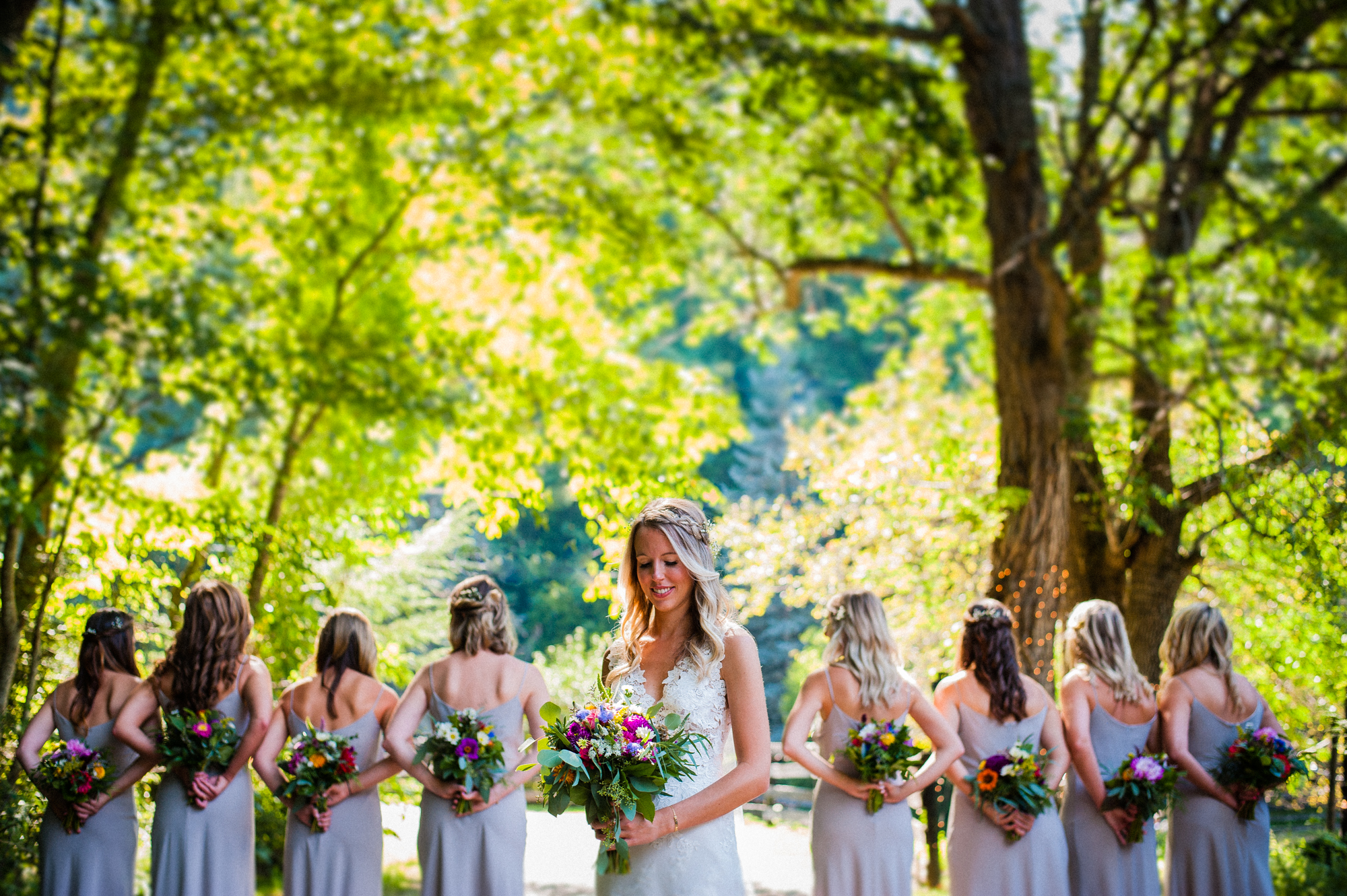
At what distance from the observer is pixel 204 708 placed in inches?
184

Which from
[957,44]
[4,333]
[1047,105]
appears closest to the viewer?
[4,333]

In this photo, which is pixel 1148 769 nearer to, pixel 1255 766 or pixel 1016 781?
pixel 1255 766

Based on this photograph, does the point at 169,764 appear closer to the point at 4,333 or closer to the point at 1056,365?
the point at 4,333

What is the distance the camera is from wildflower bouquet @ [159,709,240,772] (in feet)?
14.8

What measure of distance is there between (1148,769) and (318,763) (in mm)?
4057

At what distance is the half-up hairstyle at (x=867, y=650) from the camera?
475cm

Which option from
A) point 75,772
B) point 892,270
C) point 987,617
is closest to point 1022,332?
point 892,270

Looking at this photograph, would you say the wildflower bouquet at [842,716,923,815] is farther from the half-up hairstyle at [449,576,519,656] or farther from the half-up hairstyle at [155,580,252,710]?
the half-up hairstyle at [155,580,252,710]

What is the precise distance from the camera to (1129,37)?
33.9ft

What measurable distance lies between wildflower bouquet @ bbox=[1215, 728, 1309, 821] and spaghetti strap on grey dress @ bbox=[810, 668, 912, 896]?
5.32 ft

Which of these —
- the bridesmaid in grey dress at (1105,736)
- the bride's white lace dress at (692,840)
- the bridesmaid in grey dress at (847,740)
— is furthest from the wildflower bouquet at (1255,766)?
the bride's white lace dress at (692,840)

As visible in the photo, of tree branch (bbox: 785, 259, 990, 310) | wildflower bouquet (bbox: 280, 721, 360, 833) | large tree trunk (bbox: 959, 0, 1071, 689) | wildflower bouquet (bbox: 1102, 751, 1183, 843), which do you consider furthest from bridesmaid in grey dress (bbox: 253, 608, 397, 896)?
tree branch (bbox: 785, 259, 990, 310)

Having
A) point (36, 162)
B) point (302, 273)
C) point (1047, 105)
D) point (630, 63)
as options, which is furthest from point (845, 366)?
point (36, 162)

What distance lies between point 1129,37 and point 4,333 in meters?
10.6
